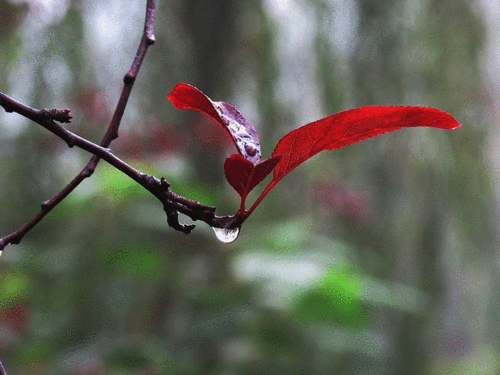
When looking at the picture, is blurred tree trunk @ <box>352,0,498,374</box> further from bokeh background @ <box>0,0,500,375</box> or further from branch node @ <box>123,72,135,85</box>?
branch node @ <box>123,72,135,85</box>

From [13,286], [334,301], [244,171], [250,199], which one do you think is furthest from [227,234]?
[250,199]

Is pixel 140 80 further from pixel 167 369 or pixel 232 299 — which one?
pixel 167 369

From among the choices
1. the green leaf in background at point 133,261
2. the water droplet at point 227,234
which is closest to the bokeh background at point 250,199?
the green leaf in background at point 133,261

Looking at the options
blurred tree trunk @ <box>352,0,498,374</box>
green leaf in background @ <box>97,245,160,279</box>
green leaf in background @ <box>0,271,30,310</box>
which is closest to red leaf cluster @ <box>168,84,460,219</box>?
green leaf in background @ <box>97,245,160,279</box>

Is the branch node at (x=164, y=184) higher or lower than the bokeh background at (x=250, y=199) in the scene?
lower

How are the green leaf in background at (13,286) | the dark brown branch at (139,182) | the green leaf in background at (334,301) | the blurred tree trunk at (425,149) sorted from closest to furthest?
the dark brown branch at (139,182), the green leaf in background at (334,301), the green leaf in background at (13,286), the blurred tree trunk at (425,149)

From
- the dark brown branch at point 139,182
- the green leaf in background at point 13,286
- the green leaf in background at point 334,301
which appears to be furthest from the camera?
the green leaf in background at point 13,286

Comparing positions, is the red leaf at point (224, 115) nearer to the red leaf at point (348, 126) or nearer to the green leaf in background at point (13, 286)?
the red leaf at point (348, 126)
